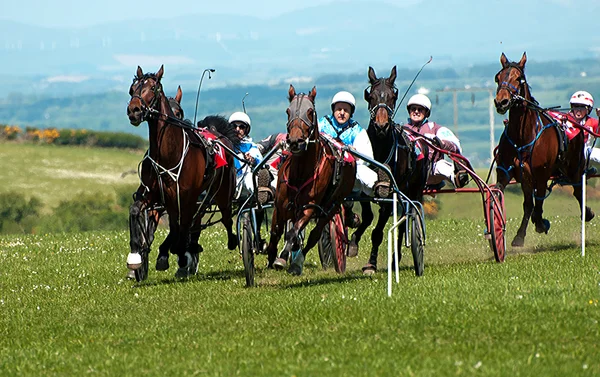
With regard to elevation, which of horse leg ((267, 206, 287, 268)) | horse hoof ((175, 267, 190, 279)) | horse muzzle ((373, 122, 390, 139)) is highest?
horse muzzle ((373, 122, 390, 139))

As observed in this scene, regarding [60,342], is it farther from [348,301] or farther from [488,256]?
[488,256]

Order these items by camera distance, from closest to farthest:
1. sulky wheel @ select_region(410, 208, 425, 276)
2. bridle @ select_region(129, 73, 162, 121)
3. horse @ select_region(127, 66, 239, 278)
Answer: bridle @ select_region(129, 73, 162, 121) → sulky wheel @ select_region(410, 208, 425, 276) → horse @ select_region(127, 66, 239, 278)

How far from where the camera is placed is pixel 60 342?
9.55 m

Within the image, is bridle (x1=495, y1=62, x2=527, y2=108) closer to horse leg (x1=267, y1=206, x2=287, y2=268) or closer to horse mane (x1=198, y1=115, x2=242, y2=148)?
horse mane (x1=198, y1=115, x2=242, y2=148)

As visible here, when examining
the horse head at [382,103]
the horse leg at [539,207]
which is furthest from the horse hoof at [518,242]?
the horse head at [382,103]

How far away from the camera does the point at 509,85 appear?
14.6 metres

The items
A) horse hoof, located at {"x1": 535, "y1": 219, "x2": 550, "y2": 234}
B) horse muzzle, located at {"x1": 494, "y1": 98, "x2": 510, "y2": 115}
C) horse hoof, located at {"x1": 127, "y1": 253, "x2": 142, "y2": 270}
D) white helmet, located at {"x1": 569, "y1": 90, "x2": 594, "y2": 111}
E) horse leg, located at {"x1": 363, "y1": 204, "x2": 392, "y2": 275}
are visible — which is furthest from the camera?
white helmet, located at {"x1": 569, "y1": 90, "x2": 594, "y2": 111}

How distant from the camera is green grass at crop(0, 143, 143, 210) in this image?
72.3m

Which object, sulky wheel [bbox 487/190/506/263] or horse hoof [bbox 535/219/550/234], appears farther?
horse hoof [bbox 535/219/550/234]

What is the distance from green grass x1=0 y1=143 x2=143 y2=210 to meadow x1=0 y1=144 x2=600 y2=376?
53449 mm

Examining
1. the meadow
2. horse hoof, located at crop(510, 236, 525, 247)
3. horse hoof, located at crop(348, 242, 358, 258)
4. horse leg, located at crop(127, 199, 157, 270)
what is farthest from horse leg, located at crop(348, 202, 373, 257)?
horse leg, located at crop(127, 199, 157, 270)

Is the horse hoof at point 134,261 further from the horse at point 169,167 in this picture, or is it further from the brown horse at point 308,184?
the brown horse at point 308,184

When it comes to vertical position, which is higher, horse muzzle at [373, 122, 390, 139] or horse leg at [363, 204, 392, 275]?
horse muzzle at [373, 122, 390, 139]

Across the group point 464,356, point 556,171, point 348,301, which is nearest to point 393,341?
point 464,356
